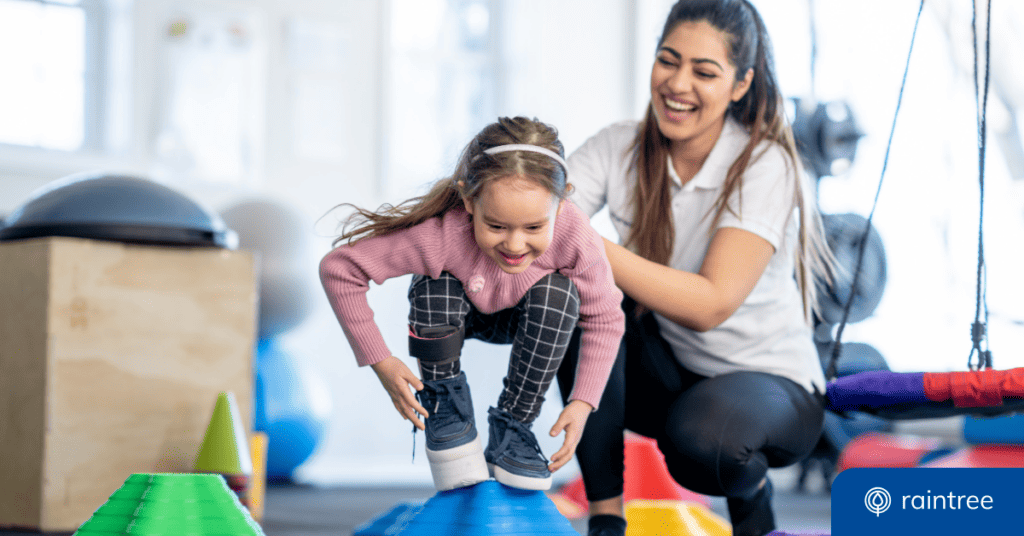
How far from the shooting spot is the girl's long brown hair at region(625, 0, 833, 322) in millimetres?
1280

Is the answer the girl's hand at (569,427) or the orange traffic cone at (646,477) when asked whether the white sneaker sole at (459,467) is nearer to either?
the girl's hand at (569,427)

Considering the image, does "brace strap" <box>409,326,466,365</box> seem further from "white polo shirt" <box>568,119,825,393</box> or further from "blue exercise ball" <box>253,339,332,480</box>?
"blue exercise ball" <box>253,339,332,480</box>

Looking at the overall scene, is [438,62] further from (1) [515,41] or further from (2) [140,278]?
(2) [140,278]

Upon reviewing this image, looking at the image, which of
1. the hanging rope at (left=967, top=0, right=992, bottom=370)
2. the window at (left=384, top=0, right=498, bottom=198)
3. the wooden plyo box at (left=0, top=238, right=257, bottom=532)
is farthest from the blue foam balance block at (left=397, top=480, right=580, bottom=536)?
the window at (left=384, top=0, right=498, bottom=198)

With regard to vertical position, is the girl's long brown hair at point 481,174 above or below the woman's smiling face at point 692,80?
below

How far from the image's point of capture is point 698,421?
4.08ft

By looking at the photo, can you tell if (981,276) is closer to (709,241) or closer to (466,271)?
(709,241)

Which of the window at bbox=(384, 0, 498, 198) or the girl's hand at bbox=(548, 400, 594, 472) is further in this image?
the window at bbox=(384, 0, 498, 198)

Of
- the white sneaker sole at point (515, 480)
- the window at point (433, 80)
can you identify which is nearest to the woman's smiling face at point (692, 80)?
the white sneaker sole at point (515, 480)

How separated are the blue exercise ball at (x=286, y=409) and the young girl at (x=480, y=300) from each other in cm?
182

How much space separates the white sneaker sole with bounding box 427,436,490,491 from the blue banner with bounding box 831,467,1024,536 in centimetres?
40

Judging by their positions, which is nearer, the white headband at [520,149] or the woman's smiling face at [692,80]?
the white headband at [520,149]

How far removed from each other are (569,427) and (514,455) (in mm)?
79

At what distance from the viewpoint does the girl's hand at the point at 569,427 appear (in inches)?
40.8
